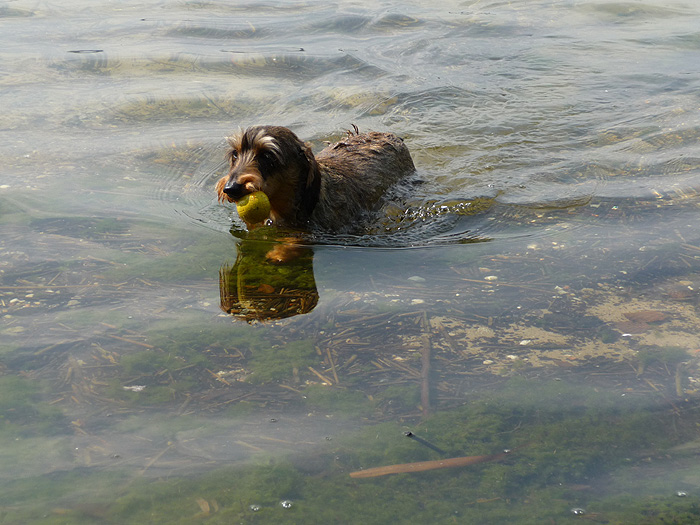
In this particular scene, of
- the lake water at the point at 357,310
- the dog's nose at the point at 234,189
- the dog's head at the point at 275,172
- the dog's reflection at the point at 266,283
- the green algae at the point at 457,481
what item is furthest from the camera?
the dog's head at the point at 275,172

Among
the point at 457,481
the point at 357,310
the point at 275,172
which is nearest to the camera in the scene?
the point at 457,481

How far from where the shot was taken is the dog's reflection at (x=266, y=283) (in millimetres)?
6035

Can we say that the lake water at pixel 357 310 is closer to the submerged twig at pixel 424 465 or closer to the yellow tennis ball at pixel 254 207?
the submerged twig at pixel 424 465

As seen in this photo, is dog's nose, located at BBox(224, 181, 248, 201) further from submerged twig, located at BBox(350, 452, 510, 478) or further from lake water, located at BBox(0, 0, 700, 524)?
submerged twig, located at BBox(350, 452, 510, 478)

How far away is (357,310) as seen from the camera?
235 inches

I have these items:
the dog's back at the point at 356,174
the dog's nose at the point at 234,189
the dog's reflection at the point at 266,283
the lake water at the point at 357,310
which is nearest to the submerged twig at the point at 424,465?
the lake water at the point at 357,310

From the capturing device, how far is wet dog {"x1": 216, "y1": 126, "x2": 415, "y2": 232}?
7.09 m

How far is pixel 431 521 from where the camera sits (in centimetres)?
384

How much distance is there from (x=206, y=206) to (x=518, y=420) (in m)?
4.93

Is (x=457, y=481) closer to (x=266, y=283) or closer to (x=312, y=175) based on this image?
(x=266, y=283)

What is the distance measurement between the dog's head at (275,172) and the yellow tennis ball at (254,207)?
7 centimetres

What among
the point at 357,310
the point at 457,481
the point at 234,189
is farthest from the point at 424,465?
the point at 234,189

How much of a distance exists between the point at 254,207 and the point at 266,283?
85cm

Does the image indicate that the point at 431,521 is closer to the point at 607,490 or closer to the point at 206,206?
the point at 607,490
